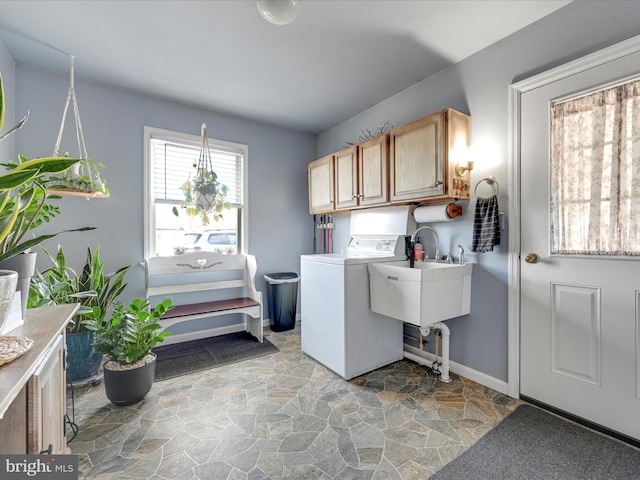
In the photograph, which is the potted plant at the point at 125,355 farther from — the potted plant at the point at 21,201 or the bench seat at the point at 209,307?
the potted plant at the point at 21,201

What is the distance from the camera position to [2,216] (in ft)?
2.98

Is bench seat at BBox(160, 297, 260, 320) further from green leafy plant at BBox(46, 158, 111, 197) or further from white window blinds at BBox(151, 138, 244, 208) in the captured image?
green leafy plant at BBox(46, 158, 111, 197)

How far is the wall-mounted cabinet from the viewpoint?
219 centimetres

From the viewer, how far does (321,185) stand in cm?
345

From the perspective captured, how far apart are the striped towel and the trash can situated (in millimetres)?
2070

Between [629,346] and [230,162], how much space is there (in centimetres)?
363

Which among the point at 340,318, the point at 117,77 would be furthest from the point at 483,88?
the point at 117,77

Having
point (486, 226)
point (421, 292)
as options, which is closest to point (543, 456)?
point (421, 292)

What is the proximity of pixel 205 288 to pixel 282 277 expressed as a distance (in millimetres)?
908

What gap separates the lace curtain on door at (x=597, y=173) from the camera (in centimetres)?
162

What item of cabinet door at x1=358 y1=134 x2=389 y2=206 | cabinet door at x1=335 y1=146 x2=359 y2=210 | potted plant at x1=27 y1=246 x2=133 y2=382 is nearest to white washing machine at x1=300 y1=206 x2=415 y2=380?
cabinet door at x1=358 y1=134 x2=389 y2=206

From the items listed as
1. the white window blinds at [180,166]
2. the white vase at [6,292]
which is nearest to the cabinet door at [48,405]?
the white vase at [6,292]

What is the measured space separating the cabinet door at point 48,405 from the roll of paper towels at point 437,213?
7.87 feet

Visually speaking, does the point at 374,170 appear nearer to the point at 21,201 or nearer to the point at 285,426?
the point at 285,426
